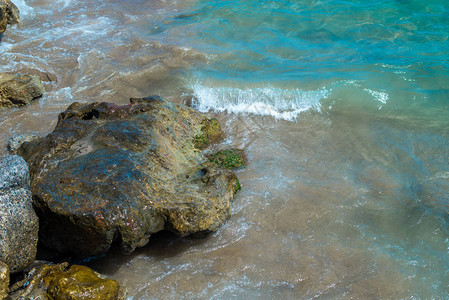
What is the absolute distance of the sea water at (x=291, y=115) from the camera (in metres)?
4.97

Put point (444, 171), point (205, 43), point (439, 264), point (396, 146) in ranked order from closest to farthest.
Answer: point (439, 264) → point (444, 171) → point (396, 146) → point (205, 43)

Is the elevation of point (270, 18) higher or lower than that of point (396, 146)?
higher

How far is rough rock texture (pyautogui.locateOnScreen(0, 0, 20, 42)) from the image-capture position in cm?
1078

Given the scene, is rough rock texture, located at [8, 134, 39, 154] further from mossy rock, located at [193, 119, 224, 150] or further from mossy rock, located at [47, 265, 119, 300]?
mossy rock, located at [47, 265, 119, 300]

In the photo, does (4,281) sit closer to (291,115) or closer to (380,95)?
(291,115)

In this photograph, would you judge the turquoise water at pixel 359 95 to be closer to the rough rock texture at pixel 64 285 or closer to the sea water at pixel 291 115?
the sea water at pixel 291 115

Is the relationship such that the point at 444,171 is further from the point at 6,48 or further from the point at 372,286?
the point at 6,48

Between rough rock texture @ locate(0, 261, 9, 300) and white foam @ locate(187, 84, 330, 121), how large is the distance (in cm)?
523

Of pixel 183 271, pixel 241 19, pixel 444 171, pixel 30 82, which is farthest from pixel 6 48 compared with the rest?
pixel 444 171

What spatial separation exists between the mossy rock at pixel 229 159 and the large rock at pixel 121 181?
0.93ft

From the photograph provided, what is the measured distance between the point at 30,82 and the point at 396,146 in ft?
26.2

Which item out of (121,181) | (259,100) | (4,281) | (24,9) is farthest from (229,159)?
(24,9)

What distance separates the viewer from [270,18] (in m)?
12.7

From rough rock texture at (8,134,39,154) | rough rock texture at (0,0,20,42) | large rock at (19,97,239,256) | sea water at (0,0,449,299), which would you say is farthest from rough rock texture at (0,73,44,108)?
rough rock texture at (0,0,20,42)
